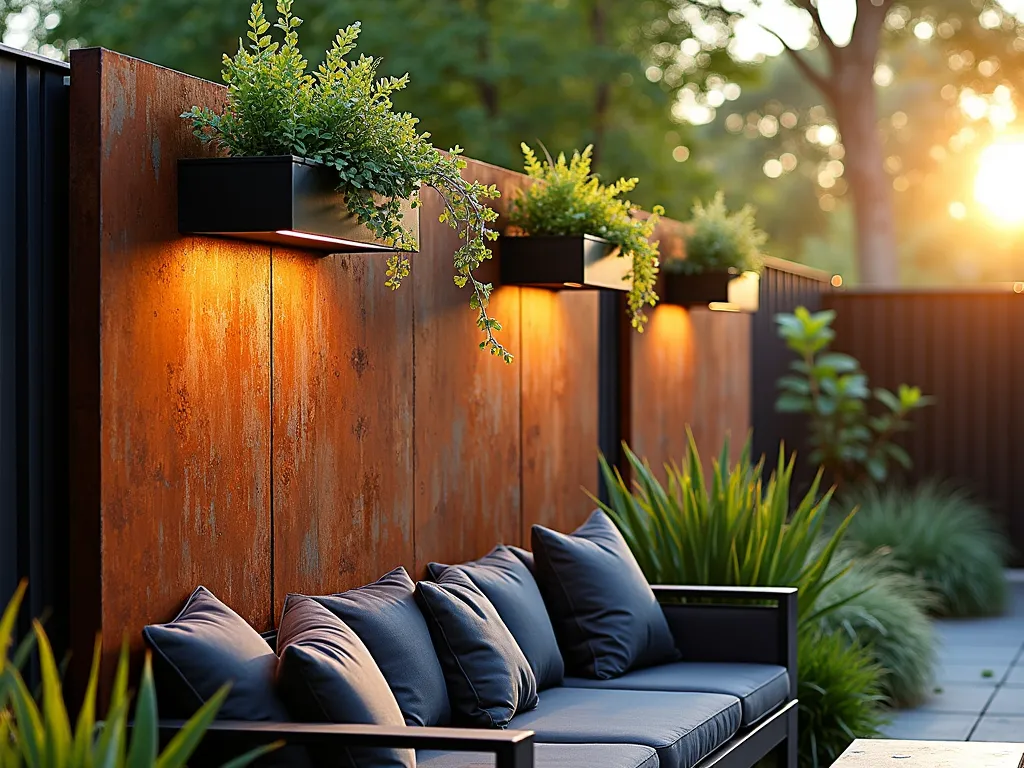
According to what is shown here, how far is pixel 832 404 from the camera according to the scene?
8.93 metres

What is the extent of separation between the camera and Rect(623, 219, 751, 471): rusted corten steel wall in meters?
6.37

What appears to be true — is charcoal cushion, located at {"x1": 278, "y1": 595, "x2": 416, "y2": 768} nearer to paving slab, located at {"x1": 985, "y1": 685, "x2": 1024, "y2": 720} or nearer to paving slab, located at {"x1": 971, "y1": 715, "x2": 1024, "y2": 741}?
paving slab, located at {"x1": 971, "y1": 715, "x2": 1024, "y2": 741}

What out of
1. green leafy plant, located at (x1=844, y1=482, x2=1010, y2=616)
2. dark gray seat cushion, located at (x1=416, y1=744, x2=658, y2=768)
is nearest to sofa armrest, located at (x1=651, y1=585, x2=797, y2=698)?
dark gray seat cushion, located at (x1=416, y1=744, x2=658, y2=768)

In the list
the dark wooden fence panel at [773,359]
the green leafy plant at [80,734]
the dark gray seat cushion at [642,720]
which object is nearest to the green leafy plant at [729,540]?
the dark gray seat cushion at [642,720]

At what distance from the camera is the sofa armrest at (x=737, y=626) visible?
15.2 feet

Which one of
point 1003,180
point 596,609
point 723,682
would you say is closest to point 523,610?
point 596,609

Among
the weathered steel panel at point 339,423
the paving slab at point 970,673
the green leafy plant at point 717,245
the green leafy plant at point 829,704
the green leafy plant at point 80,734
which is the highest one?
the green leafy plant at point 717,245

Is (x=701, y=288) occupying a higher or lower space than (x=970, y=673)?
higher

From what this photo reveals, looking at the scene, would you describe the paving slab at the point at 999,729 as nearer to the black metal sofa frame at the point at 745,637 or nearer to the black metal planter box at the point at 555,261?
the black metal sofa frame at the point at 745,637

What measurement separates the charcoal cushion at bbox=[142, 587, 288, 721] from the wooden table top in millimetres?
1402

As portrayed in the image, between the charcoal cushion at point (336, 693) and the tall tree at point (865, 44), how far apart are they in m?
12.0

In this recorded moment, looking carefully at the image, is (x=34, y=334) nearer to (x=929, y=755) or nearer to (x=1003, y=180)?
(x=929, y=755)

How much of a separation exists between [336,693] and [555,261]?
87.9 inches

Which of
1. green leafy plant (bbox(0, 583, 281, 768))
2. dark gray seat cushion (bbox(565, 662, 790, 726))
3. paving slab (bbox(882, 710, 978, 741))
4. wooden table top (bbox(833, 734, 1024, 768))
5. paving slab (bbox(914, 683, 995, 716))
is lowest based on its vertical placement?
paving slab (bbox(914, 683, 995, 716))
